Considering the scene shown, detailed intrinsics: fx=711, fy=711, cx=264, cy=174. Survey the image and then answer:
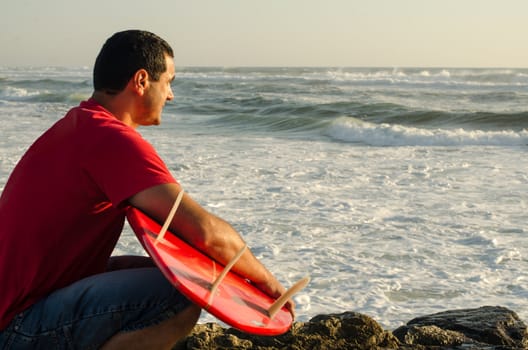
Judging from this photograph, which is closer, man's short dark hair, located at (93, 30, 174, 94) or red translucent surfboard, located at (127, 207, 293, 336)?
red translucent surfboard, located at (127, 207, 293, 336)

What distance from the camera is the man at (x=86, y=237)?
7.27 feet

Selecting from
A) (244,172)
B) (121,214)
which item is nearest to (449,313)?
(121,214)

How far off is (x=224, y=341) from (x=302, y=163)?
671 cm

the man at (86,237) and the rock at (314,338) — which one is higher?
the man at (86,237)

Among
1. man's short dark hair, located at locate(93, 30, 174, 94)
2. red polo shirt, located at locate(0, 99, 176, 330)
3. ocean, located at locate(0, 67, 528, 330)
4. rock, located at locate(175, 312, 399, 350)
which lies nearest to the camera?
red polo shirt, located at locate(0, 99, 176, 330)

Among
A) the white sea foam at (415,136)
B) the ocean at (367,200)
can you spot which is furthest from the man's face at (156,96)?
the white sea foam at (415,136)

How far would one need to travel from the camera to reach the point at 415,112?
18.3 metres

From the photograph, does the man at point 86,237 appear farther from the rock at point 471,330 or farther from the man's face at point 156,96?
the rock at point 471,330

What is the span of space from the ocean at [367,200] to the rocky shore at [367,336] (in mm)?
666

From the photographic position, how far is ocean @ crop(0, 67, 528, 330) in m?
4.62

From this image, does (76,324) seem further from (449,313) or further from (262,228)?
(262,228)

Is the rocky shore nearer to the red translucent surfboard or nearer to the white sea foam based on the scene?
the red translucent surfboard

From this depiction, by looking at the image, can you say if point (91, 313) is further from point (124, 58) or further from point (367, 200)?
point (367, 200)

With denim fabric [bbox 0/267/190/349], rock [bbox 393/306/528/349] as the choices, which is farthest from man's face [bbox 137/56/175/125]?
rock [bbox 393/306/528/349]
